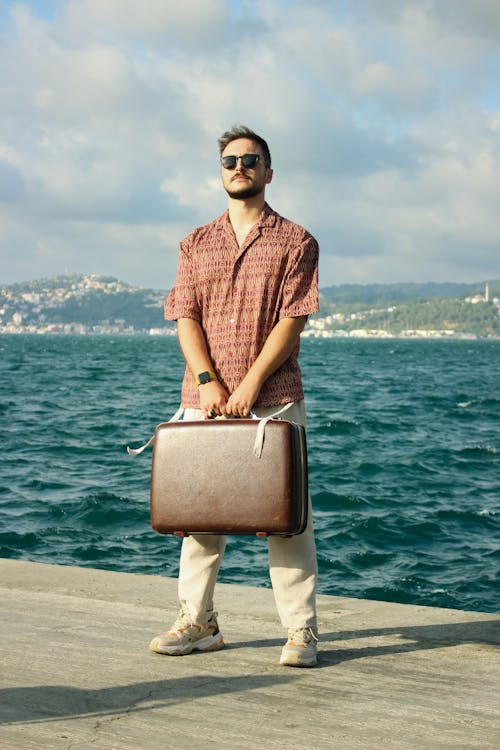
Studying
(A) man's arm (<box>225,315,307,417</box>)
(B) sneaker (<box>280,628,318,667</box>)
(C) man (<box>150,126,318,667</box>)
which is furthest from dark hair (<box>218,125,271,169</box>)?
(B) sneaker (<box>280,628,318,667</box>)

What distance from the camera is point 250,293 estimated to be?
4062 millimetres

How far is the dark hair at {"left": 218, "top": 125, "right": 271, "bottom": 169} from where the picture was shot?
413 centimetres

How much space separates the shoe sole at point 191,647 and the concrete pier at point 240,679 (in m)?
0.03

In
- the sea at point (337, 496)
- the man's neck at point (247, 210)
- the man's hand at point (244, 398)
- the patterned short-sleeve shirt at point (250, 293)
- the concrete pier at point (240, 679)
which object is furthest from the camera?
the sea at point (337, 496)

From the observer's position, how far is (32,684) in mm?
3541

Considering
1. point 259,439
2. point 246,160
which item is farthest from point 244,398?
point 246,160

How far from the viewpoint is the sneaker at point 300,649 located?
3934 mm

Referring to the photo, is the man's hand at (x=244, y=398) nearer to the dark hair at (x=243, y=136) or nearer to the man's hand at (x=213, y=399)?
the man's hand at (x=213, y=399)

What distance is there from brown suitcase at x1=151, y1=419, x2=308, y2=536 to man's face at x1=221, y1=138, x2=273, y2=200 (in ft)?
3.13

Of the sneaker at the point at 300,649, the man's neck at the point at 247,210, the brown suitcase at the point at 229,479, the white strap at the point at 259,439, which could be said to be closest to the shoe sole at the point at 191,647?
the sneaker at the point at 300,649

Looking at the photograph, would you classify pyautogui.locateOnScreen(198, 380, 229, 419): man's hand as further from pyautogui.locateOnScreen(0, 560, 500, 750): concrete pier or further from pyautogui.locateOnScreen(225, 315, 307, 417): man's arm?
pyautogui.locateOnScreen(0, 560, 500, 750): concrete pier

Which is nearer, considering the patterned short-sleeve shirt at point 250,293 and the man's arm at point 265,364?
the man's arm at point 265,364

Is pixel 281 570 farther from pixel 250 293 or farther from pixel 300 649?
pixel 250 293

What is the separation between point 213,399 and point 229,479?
0.36 m
